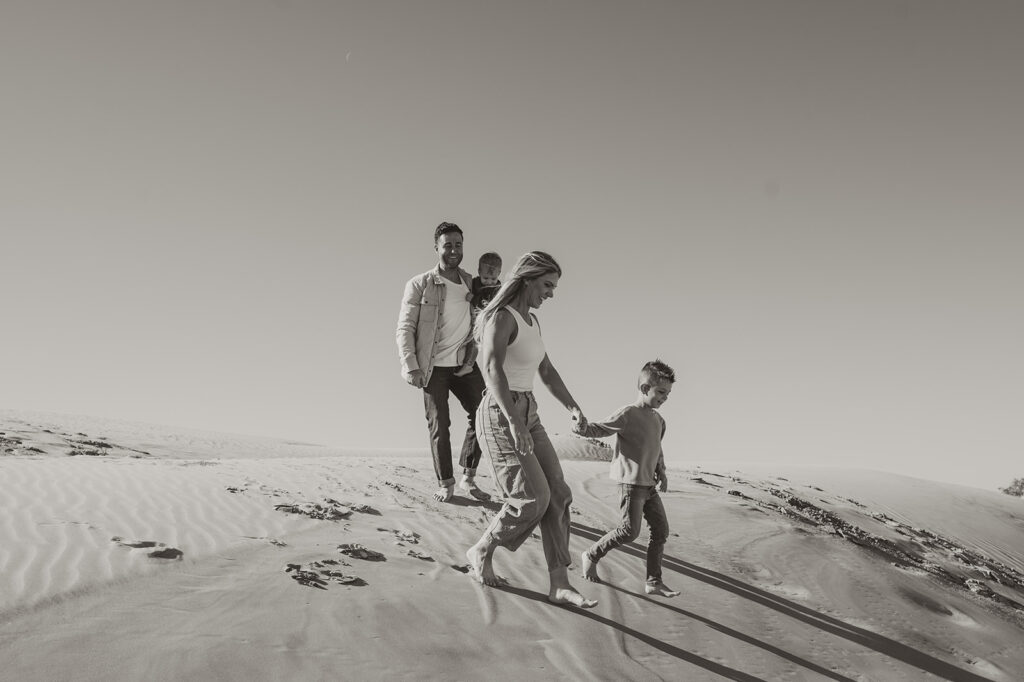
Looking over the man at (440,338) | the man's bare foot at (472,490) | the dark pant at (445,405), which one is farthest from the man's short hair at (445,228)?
the man's bare foot at (472,490)

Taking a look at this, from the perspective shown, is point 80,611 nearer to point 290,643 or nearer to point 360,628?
point 290,643

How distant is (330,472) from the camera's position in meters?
8.23

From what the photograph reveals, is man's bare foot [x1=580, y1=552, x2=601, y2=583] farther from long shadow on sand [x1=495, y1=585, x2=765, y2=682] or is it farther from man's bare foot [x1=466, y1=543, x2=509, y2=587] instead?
man's bare foot [x1=466, y1=543, x2=509, y2=587]

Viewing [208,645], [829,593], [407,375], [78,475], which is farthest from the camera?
[78,475]

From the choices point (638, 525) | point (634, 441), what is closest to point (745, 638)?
point (638, 525)

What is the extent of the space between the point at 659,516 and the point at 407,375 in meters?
2.49

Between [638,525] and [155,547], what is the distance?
2.93m

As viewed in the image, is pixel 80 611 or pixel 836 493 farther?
pixel 836 493

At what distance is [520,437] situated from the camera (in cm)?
396

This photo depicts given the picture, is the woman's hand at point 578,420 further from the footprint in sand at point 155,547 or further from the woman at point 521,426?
the footprint in sand at point 155,547

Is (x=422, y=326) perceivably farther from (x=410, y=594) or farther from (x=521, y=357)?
(x=410, y=594)

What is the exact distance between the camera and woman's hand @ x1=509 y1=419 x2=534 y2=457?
395 cm

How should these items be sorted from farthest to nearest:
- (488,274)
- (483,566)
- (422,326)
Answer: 1. (488,274)
2. (422,326)
3. (483,566)

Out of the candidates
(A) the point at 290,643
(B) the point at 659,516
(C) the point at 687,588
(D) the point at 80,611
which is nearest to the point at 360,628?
A: (A) the point at 290,643
